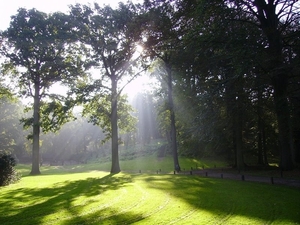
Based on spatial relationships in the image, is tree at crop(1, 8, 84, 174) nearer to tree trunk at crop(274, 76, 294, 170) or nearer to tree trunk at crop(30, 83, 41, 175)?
tree trunk at crop(30, 83, 41, 175)

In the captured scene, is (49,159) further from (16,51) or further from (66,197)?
(66,197)

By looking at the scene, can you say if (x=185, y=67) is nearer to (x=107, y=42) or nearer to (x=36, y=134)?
(x=107, y=42)

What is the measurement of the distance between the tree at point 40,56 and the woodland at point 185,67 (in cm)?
10

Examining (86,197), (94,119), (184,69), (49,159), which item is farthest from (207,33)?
(49,159)

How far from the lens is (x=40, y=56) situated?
88.5ft

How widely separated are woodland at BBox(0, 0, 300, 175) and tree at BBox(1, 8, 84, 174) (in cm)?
10

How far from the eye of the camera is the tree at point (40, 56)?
1001 inches

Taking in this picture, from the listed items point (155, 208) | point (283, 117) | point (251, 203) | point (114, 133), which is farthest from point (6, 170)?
point (283, 117)

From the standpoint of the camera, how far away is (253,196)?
1145cm

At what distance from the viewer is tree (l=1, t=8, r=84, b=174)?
25.4 meters

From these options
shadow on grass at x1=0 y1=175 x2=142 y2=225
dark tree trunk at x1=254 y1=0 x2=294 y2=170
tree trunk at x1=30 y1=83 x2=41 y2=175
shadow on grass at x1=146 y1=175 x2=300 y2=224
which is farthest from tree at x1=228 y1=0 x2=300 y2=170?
tree trunk at x1=30 y1=83 x2=41 y2=175

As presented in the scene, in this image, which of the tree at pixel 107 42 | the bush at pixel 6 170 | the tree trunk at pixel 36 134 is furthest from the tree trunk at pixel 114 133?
the bush at pixel 6 170

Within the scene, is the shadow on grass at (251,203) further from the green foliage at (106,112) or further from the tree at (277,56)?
the green foliage at (106,112)

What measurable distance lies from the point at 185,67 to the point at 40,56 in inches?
639
